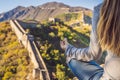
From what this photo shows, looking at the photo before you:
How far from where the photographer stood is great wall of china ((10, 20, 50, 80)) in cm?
3425

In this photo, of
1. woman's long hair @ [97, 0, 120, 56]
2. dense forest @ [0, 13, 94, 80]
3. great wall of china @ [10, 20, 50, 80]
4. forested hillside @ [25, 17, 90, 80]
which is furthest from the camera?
forested hillside @ [25, 17, 90, 80]

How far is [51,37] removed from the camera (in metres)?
41.6

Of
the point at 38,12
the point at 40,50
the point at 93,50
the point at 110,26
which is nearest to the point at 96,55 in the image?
the point at 93,50

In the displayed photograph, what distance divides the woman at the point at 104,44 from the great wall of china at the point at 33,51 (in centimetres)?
3131

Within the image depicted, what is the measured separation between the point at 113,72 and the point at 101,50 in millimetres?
182

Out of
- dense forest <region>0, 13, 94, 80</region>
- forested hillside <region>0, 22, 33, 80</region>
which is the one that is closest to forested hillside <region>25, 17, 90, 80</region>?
dense forest <region>0, 13, 94, 80</region>

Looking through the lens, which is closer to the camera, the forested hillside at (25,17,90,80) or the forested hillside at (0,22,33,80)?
the forested hillside at (0,22,33,80)

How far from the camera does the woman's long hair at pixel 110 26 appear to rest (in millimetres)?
2053

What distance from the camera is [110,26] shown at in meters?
2.08

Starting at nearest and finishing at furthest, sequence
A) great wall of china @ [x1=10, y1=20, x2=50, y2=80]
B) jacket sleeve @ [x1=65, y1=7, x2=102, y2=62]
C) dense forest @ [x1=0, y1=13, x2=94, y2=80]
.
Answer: jacket sleeve @ [x1=65, y1=7, x2=102, y2=62], great wall of china @ [x1=10, y1=20, x2=50, y2=80], dense forest @ [x1=0, y1=13, x2=94, y2=80]

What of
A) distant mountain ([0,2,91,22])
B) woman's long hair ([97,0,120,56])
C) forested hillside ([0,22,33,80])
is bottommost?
distant mountain ([0,2,91,22])

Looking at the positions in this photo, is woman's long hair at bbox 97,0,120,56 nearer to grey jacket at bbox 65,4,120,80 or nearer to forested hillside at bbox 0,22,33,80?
grey jacket at bbox 65,4,120,80

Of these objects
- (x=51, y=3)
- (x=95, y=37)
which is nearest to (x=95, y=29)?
(x=95, y=37)

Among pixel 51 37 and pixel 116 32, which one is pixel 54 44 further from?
pixel 116 32
